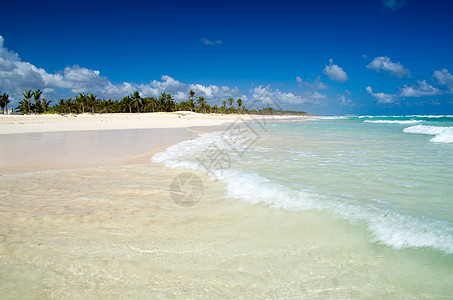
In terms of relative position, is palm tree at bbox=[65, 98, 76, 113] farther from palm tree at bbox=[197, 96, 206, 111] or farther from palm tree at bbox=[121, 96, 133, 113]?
palm tree at bbox=[197, 96, 206, 111]

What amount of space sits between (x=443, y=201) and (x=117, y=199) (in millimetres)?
5719

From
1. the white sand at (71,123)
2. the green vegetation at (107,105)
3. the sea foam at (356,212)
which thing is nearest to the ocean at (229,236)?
the sea foam at (356,212)

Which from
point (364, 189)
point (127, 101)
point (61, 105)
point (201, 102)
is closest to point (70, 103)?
point (61, 105)

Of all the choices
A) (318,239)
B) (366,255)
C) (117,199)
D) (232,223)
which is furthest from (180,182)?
(366,255)

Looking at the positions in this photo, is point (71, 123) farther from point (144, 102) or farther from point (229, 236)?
point (144, 102)

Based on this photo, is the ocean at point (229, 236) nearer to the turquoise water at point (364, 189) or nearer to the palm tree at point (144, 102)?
the turquoise water at point (364, 189)

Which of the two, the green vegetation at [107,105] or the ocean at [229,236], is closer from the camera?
the ocean at [229,236]

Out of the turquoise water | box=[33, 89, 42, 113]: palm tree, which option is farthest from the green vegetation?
the turquoise water

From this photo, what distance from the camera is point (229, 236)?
320 cm

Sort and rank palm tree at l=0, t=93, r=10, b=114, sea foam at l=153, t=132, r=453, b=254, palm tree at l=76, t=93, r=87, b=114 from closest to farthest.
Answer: sea foam at l=153, t=132, r=453, b=254, palm tree at l=0, t=93, r=10, b=114, palm tree at l=76, t=93, r=87, b=114

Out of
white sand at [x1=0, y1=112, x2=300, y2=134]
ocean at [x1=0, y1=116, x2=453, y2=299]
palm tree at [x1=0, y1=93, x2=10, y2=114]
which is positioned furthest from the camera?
palm tree at [x1=0, y1=93, x2=10, y2=114]

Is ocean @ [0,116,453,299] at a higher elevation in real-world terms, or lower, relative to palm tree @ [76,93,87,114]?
lower

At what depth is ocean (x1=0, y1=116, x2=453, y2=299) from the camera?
230 cm

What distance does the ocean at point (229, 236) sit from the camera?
2.30 m
